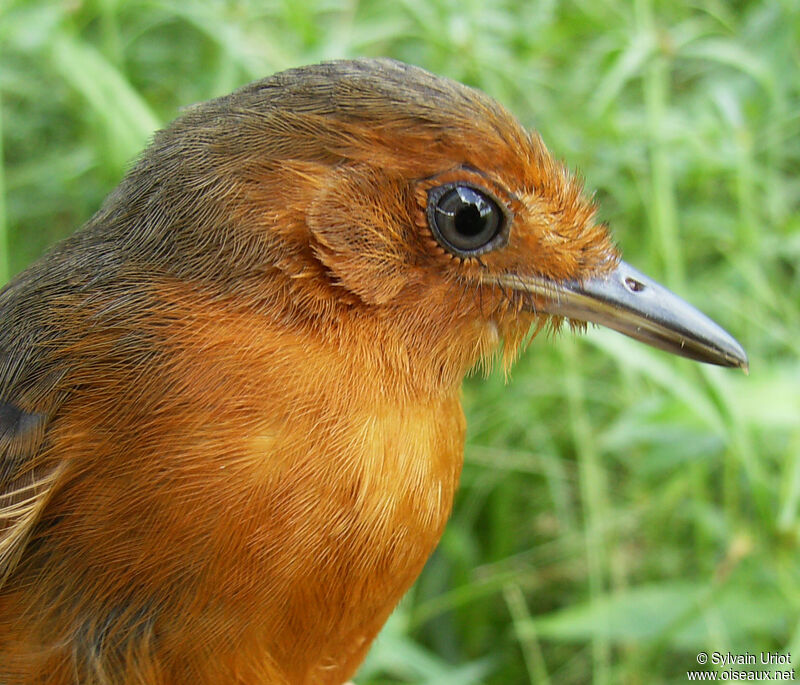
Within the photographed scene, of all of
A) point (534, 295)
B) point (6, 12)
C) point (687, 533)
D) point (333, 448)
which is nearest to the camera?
point (333, 448)

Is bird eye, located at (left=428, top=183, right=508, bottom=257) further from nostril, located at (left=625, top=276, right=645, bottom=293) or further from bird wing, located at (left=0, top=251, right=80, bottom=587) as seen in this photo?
bird wing, located at (left=0, top=251, right=80, bottom=587)

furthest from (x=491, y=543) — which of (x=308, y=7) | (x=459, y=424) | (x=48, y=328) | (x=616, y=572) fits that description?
(x=48, y=328)

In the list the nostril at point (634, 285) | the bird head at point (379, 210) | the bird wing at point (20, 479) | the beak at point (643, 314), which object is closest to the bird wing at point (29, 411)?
the bird wing at point (20, 479)

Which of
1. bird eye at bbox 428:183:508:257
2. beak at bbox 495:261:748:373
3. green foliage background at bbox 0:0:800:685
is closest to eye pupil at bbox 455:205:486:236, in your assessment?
bird eye at bbox 428:183:508:257

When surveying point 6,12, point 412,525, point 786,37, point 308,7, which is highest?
point 786,37

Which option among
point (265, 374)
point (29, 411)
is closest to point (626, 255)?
point (265, 374)

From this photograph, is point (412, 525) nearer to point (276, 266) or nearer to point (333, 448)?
point (333, 448)

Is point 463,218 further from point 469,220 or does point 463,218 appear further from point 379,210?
point 379,210
